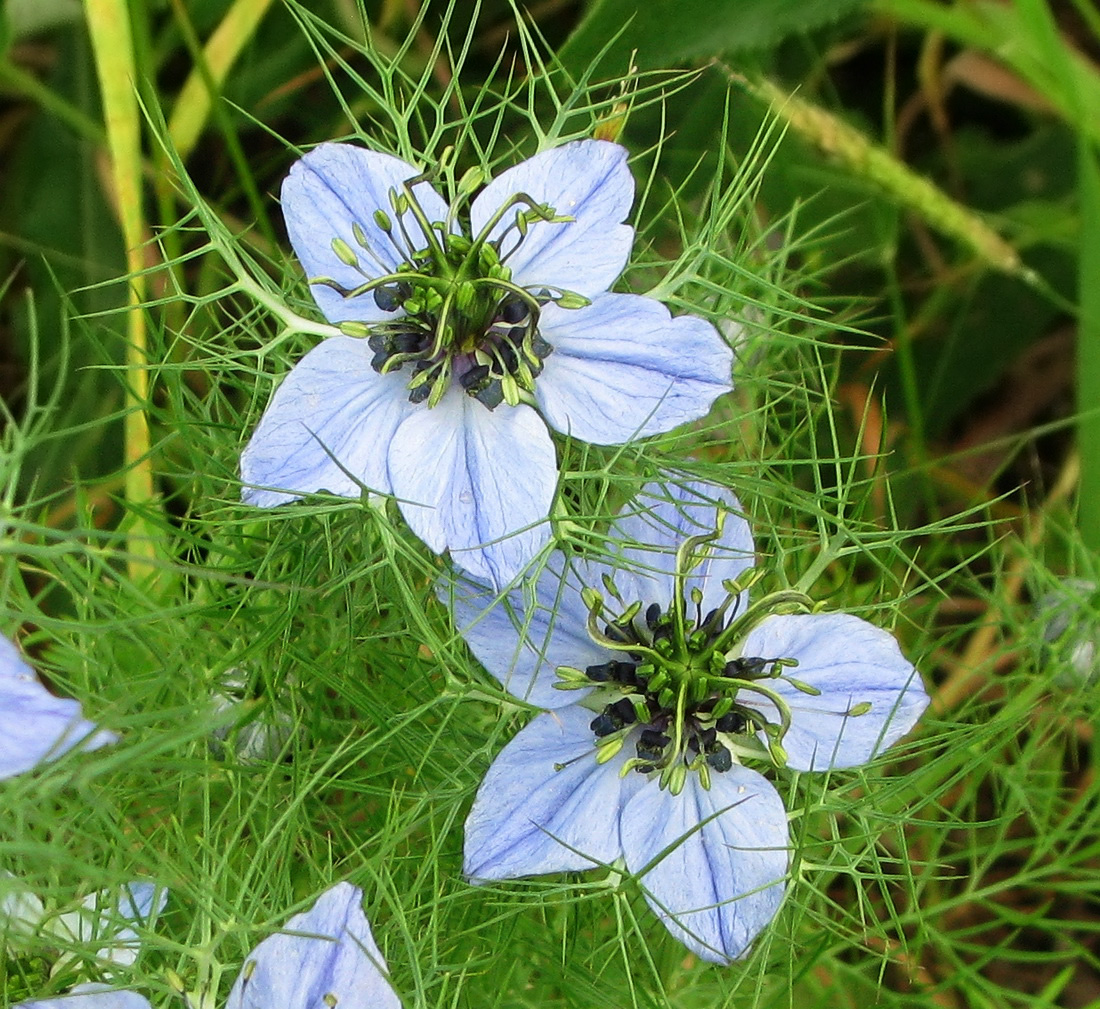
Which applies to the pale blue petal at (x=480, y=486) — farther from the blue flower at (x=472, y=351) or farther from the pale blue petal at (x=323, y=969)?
the pale blue petal at (x=323, y=969)

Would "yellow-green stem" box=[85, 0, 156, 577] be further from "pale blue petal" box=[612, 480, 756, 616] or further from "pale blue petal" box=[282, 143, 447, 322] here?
"pale blue petal" box=[612, 480, 756, 616]

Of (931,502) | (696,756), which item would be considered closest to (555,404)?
(696,756)

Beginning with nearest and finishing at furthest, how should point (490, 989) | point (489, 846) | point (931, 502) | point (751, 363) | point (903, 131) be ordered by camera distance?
1. point (489, 846)
2. point (490, 989)
3. point (751, 363)
4. point (931, 502)
5. point (903, 131)

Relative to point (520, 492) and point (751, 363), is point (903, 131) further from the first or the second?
point (520, 492)

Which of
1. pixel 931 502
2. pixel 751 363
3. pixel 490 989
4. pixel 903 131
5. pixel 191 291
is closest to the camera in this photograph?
pixel 490 989

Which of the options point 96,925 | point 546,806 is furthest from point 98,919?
point 546,806

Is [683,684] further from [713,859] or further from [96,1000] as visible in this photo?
[96,1000]

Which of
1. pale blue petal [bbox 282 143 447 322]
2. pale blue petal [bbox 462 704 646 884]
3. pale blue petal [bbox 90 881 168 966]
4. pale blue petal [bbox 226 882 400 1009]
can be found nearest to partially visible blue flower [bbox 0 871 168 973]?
pale blue petal [bbox 90 881 168 966]

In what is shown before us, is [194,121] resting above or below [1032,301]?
above
